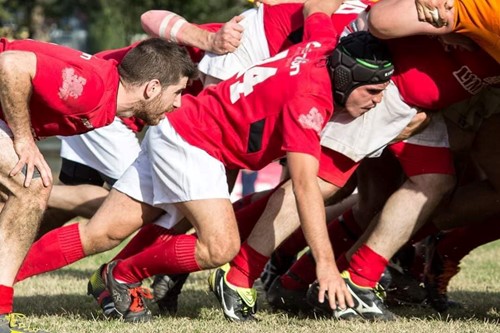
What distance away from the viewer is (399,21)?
487cm

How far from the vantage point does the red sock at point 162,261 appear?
5352 mm

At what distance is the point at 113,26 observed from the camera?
1738cm

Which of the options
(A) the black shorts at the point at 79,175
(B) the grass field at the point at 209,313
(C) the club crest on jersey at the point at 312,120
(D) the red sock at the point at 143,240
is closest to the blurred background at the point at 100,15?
(B) the grass field at the point at 209,313

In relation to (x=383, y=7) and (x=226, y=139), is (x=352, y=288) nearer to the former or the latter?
(x=226, y=139)

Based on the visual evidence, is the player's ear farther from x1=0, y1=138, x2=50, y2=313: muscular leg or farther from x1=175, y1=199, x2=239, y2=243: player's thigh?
x1=0, y1=138, x2=50, y2=313: muscular leg

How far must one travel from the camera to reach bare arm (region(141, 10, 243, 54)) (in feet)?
19.6

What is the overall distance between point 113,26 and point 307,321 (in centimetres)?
1237

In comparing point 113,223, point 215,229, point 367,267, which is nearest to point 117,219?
point 113,223

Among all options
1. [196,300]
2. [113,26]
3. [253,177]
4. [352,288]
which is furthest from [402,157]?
[113,26]

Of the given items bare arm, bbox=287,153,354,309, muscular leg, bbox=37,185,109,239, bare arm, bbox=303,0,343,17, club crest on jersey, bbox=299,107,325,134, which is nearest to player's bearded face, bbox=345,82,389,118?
club crest on jersey, bbox=299,107,325,134

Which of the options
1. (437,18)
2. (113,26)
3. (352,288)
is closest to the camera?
(437,18)

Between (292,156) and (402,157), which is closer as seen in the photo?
(292,156)

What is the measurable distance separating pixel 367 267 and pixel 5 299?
70.9 inches

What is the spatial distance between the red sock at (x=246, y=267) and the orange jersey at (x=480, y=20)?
1490 mm
